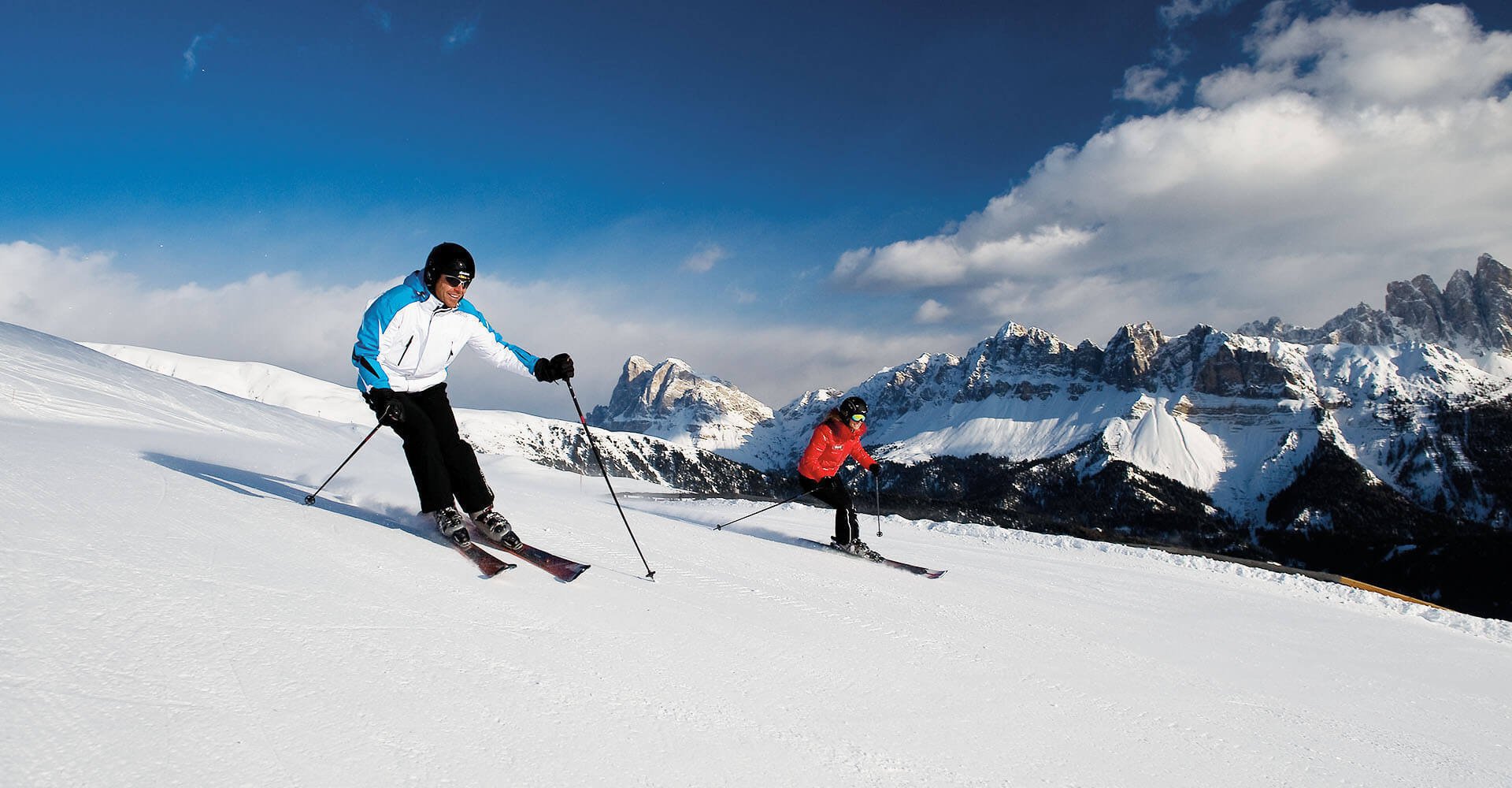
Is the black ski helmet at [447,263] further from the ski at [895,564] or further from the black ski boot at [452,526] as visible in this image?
the ski at [895,564]

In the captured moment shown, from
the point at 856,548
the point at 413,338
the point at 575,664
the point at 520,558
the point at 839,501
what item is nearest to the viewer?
the point at 575,664

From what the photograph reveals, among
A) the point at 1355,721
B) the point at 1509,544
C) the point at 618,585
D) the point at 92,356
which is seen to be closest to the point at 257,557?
the point at 618,585

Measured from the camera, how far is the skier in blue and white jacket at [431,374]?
564cm

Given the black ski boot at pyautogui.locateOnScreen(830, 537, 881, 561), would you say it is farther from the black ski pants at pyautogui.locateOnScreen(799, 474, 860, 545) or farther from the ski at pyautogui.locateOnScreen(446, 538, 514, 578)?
the ski at pyautogui.locateOnScreen(446, 538, 514, 578)

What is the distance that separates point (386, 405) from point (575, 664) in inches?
122

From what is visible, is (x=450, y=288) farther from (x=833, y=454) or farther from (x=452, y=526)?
(x=833, y=454)

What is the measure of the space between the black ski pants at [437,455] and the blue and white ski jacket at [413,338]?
0.52ft

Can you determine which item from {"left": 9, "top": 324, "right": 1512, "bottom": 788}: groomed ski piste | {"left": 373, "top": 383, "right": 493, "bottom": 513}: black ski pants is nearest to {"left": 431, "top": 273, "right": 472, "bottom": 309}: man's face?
{"left": 373, "top": 383, "right": 493, "bottom": 513}: black ski pants

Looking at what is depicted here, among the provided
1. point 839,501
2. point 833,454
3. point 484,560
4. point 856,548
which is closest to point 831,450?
point 833,454

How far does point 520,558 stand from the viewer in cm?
550

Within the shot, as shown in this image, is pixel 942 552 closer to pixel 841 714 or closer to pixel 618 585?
pixel 618 585

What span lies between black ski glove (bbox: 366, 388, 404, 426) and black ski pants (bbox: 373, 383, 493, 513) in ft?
0.14

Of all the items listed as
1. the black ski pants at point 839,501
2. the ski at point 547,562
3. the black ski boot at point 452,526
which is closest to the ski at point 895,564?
the black ski pants at point 839,501

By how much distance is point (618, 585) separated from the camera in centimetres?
529
